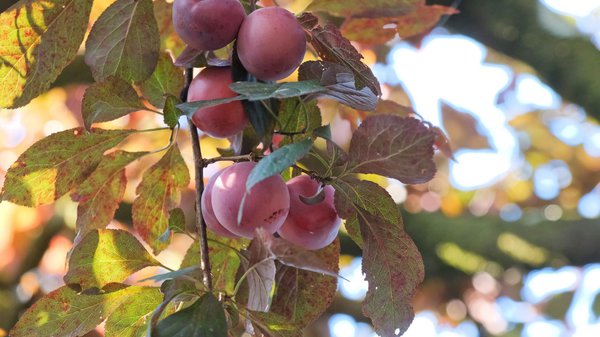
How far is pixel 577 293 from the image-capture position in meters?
2.26

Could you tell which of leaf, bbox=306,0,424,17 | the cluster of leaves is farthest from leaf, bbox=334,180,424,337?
leaf, bbox=306,0,424,17

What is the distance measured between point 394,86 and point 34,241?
3.56 feet

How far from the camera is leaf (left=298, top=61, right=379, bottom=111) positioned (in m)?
0.53

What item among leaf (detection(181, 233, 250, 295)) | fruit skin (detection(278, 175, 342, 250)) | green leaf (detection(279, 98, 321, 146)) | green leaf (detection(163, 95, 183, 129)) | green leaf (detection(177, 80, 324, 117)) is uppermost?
green leaf (detection(177, 80, 324, 117))

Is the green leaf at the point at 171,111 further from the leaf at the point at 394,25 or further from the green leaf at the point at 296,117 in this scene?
the leaf at the point at 394,25

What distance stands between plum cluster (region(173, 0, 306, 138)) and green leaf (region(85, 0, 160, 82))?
0.31 feet

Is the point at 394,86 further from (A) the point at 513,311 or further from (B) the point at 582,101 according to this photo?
(A) the point at 513,311

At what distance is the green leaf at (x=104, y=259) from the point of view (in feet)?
2.06

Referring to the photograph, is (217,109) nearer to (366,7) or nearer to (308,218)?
(308,218)

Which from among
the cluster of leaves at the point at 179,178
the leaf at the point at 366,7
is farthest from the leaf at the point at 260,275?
the leaf at the point at 366,7

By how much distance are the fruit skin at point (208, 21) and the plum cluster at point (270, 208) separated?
3.7 inches

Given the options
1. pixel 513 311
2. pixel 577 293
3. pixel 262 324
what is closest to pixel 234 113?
pixel 262 324

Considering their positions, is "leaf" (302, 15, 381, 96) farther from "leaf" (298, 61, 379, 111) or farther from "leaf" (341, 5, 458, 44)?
"leaf" (341, 5, 458, 44)

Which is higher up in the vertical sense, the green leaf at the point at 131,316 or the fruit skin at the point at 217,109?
the fruit skin at the point at 217,109
